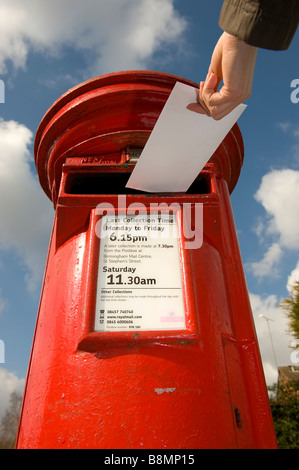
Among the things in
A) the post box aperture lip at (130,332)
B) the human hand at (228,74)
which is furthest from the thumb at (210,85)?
the post box aperture lip at (130,332)

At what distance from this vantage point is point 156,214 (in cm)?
143

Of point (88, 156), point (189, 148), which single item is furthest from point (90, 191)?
point (189, 148)

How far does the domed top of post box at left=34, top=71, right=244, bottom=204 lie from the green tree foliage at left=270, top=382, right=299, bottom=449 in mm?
6656

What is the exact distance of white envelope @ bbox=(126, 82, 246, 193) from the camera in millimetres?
1221

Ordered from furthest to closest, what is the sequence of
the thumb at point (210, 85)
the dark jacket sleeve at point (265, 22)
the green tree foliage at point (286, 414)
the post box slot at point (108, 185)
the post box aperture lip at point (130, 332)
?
the green tree foliage at point (286, 414), the post box slot at point (108, 185), the post box aperture lip at point (130, 332), the thumb at point (210, 85), the dark jacket sleeve at point (265, 22)

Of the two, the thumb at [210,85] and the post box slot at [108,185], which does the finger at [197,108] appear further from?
the post box slot at [108,185]

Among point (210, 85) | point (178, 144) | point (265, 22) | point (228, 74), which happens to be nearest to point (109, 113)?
point (178, 144)

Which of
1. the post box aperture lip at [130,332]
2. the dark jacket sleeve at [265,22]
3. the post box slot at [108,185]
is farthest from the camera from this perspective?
the post box slot at [108,185]

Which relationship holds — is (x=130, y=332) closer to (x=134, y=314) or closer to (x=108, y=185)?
(x=134, y=314)

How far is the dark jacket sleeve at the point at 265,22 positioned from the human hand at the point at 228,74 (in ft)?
0.13

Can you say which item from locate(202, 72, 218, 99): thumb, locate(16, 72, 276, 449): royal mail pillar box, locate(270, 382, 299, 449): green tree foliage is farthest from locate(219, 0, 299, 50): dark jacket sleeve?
locate(270, 382, 299, 449): green tree foliage

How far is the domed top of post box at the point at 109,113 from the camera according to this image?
167 centimetres
